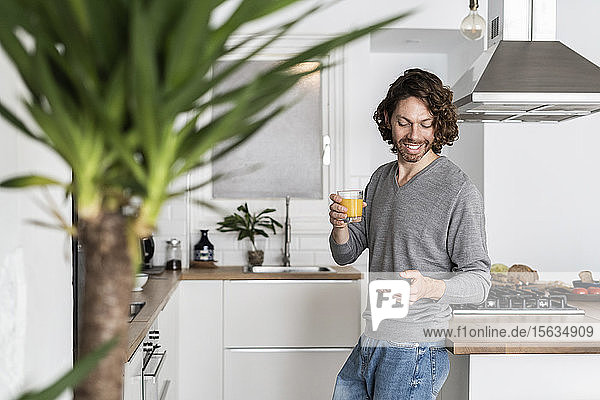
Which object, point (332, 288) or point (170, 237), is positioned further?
point (170, 237)

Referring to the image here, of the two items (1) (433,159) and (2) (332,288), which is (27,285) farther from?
(2) (332,288)

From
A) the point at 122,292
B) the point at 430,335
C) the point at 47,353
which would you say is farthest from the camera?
the point at 430,335

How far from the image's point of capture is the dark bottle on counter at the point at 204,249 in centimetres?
456

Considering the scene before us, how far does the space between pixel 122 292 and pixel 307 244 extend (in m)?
4.32

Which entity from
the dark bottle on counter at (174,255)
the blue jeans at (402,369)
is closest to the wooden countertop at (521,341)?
the blue jeans at (402,369)

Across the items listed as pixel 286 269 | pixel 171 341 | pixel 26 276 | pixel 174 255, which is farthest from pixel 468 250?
pixel 174 255

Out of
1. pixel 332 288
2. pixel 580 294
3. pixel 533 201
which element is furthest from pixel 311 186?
pixel 580 294

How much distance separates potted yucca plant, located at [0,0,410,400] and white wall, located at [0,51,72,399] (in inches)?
19.2

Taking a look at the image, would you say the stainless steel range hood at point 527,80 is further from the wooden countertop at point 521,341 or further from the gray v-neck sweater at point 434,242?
the wooden countertop at point 521,341

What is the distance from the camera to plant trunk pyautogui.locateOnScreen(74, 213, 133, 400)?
40cm

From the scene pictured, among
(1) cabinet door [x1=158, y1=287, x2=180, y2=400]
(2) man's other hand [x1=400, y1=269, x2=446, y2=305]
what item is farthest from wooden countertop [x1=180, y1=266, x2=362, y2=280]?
(2) man's other hand [x1=400, y1=269, x2=446, y2=305]

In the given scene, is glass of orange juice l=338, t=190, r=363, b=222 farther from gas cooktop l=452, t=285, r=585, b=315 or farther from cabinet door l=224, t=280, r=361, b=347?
cabinet door l=224, t=280, r=361, b=347

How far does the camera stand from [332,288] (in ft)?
13.7

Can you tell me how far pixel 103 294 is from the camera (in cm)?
40
